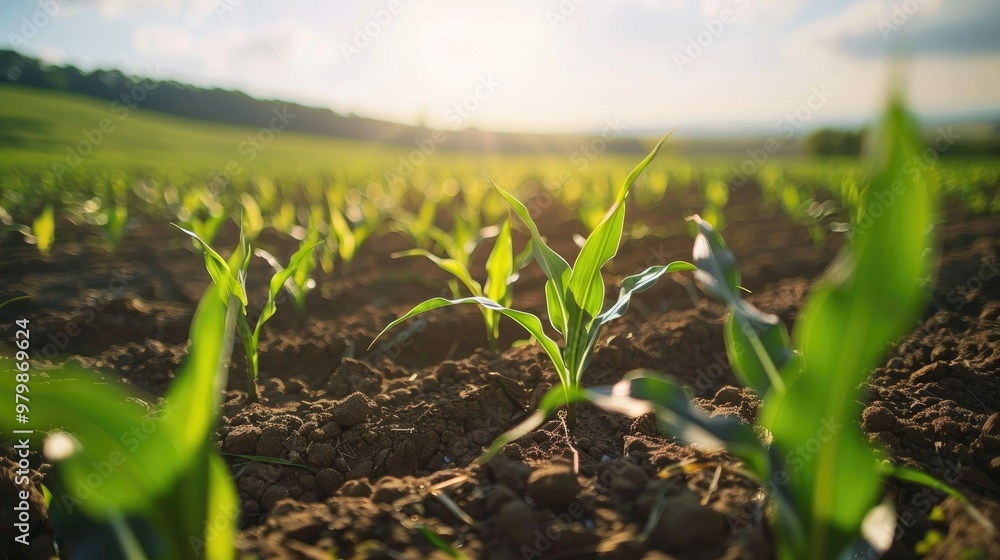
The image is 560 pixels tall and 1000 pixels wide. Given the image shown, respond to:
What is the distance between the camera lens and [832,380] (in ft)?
2.56

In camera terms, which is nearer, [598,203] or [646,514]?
[646,514]

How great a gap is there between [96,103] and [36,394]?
111 ft

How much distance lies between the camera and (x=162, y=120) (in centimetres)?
2933

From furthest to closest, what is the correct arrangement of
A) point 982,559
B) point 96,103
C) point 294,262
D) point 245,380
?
point 96,103 → point 245,380 → point 294,262 → point 982,559

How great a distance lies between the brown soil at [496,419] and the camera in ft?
3.44

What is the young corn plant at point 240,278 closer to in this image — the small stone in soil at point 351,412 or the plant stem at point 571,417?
the small stone in soil at point 351,412

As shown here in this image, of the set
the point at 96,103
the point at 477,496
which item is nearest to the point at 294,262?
the point at 477,496

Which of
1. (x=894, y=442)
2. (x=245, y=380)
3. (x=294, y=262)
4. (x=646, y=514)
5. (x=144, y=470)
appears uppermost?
(x=294, y=262)

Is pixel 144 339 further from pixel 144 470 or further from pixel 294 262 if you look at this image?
pixel 144 470

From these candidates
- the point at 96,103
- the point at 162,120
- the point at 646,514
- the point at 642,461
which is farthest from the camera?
the point at 162,120

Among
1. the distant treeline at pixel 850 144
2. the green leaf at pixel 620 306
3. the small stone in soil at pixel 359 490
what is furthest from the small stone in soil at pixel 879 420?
the distant treeline at pixel 850 144

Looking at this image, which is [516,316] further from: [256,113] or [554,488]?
[256,113]

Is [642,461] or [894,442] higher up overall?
[642,461]

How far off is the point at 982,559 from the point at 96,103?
34692 millimetres
